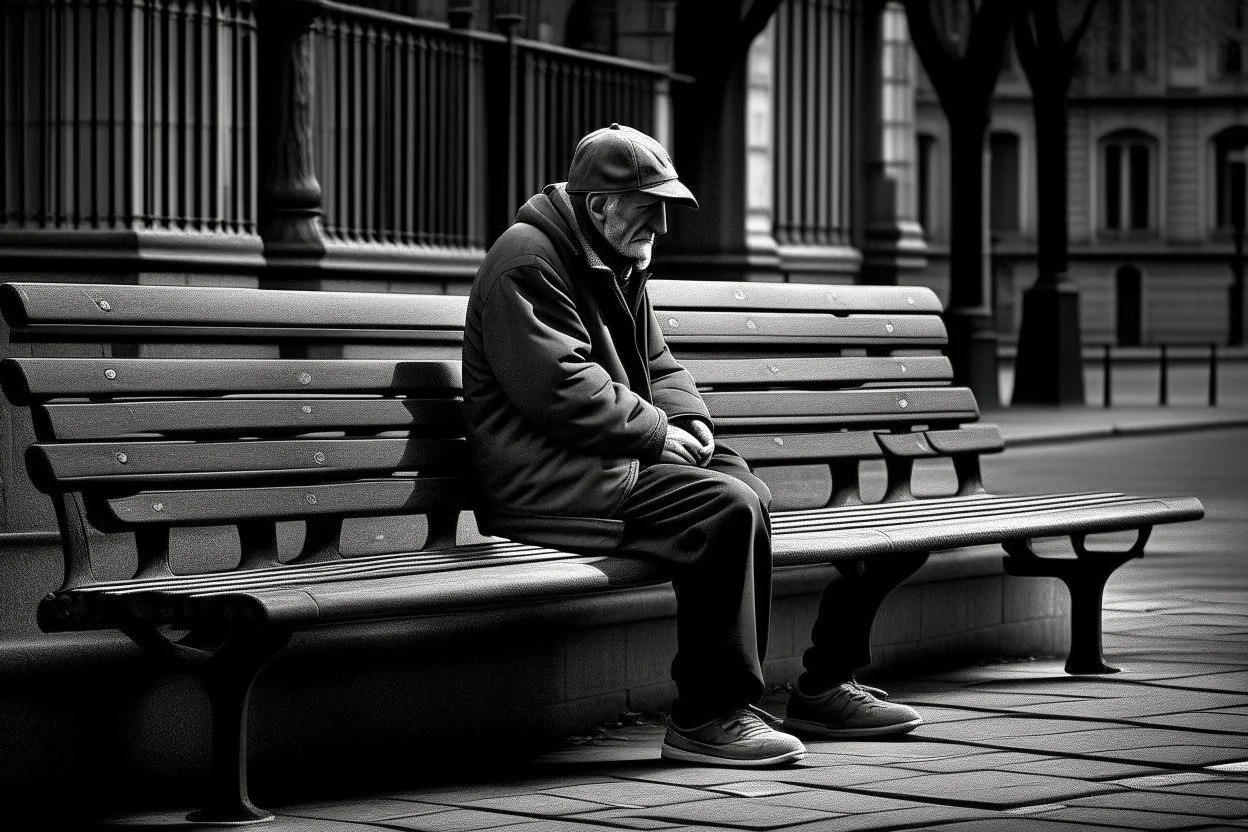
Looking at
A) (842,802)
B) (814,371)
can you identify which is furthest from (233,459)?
(814,371)

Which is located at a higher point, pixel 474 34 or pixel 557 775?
pixel 474 34

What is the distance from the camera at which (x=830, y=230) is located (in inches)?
591

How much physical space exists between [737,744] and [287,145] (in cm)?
563

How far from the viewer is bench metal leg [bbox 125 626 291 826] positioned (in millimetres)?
4773

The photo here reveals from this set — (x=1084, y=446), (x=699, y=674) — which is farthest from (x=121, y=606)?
(x=1084, y=446)

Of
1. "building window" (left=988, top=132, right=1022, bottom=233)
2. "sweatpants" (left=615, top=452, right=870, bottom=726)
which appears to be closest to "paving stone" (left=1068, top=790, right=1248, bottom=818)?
"sweatpants" (left=615, top=452, right=870, bottom=726)

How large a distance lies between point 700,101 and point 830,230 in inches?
49.3

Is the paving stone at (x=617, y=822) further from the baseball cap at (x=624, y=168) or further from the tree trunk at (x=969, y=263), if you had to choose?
the tree trunk at (x=969, y=263)

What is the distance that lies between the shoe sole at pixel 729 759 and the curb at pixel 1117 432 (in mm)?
14536

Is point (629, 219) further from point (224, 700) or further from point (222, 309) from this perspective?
point (224, 700)

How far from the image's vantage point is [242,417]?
17.5 ft

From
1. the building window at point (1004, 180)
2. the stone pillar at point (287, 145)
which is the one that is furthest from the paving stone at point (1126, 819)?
the building window at point (1004, 180)

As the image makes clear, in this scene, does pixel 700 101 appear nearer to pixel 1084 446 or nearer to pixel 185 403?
pixel 1084 446

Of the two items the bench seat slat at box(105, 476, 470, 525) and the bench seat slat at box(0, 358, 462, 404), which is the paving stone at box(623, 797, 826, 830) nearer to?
the bench seat slat at box(105, 476, 470, 525)
